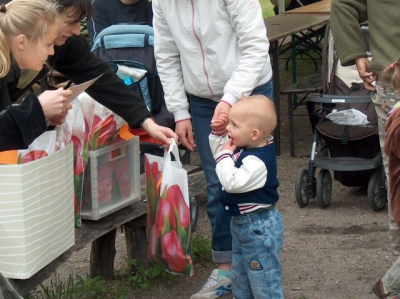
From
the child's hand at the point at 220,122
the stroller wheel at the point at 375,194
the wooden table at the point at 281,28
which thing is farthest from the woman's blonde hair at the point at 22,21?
the wooden table at the point at 281,28

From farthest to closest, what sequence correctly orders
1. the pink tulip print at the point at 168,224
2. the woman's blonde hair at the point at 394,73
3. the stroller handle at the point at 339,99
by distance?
1. the stroller handle at the point at 339,99
2. the pink tulip print at the point at 168,224
3. the woman's blonde hair at the point at 394,73

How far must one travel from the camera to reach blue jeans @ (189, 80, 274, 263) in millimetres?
4008

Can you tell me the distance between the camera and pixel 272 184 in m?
3.58

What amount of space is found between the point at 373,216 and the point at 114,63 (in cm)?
198

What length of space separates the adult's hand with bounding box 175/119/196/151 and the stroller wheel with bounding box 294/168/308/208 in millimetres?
1804

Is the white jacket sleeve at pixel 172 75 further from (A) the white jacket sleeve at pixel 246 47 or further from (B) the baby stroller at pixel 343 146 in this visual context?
(B) the baby stroller at pixel 343 146

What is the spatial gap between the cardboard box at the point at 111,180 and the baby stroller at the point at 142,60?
41.1 inches

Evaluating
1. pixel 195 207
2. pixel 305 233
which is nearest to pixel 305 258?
pixel 305 233

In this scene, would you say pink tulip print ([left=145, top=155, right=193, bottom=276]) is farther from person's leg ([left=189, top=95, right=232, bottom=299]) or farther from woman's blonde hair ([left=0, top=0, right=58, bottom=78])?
woman's blonde hair ([left=0, top=0, right=58, bottom=78])

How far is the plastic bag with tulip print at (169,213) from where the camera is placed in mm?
3789

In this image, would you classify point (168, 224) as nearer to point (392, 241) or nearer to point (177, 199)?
point (177, 199)

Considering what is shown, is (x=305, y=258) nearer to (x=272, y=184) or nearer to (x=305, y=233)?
(x=305, y=233)

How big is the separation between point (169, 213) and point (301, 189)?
6.90 feet

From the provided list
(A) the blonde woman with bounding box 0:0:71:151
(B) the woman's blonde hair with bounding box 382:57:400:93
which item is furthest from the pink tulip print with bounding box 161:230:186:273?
(B) the woman's blonde hair with bounding box 382:57:400:93
